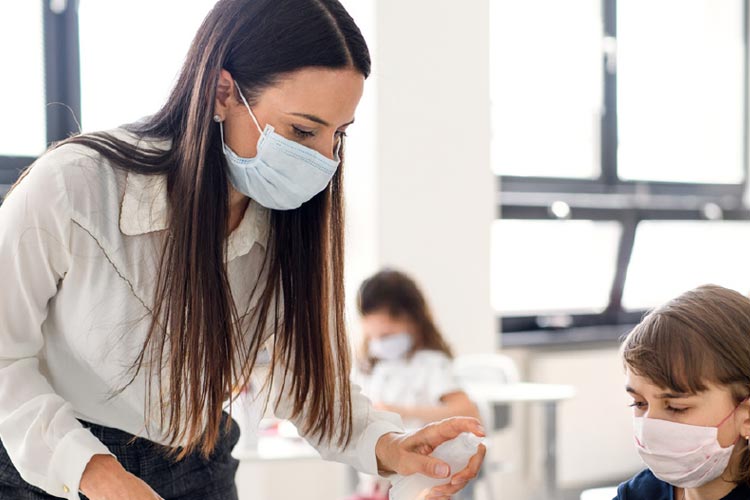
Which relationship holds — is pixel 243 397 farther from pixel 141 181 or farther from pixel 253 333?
pixel 141 181

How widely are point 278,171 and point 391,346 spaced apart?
1957 mm

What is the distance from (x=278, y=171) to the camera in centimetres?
134

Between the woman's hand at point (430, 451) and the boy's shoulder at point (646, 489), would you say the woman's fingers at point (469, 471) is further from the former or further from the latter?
the boy's shoulder at point (646, 489)

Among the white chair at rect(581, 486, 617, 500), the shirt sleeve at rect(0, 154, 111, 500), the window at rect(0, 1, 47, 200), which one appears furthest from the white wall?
the shirt sleeve at rect(0, 154, 111, 500)

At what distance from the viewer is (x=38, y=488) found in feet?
4.09

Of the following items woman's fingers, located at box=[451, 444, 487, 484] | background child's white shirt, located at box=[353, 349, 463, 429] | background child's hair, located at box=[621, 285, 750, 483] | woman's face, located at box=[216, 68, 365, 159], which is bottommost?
background child's white shirt, located at box=[353, 349, 463, 429]

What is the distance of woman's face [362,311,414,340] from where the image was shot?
10.6 ft

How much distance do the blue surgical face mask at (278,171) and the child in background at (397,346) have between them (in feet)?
6.12

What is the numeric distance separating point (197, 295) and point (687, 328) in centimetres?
79

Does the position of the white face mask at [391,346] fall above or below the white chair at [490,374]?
above

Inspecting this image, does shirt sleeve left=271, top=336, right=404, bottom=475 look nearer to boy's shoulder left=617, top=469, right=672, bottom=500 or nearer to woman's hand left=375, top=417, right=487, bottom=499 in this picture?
woman's hand left=375, top=417, right=487, bottom=499

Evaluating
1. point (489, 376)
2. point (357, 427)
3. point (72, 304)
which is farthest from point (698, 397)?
point (489, 376)

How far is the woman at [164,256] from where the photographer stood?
1.18m

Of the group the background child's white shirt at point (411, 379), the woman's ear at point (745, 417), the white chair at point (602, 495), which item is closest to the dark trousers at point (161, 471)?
the white chair at point (602, 495)
